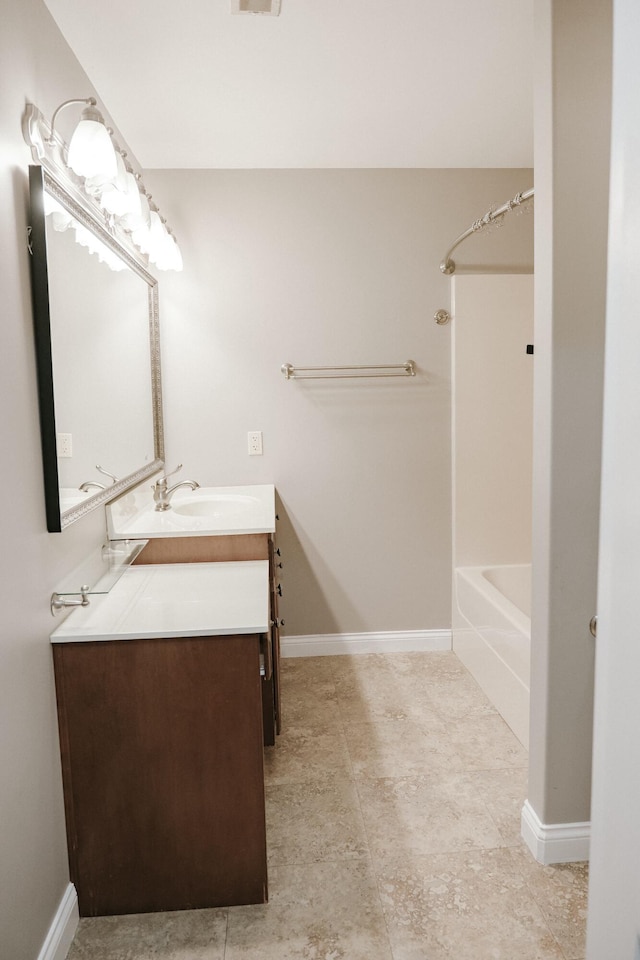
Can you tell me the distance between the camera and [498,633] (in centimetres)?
271

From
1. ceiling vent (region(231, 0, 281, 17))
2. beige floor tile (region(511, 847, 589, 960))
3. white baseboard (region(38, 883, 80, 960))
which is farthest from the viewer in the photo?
ceiling vent (region(231, 0, 281, 17))

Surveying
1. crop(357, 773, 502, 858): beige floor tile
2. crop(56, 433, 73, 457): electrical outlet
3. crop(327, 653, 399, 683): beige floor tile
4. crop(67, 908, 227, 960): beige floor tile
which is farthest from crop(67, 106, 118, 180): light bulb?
crop(327, 653, 399, 683): beige floor tile

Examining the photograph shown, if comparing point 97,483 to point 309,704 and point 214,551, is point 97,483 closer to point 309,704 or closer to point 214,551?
point 214,551

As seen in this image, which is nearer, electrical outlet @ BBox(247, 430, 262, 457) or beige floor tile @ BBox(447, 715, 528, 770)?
beige floor tile @ BBox(447, 715, 528, 770)

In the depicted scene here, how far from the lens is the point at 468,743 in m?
2.49

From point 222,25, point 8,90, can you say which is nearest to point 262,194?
point 222,25

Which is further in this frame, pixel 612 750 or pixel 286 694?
pixel 286 694

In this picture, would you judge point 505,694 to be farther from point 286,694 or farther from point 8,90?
point 8,90

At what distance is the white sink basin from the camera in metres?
2.83

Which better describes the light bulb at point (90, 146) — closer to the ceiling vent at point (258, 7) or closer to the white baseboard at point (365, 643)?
the ceiling vent at point (258, 7)

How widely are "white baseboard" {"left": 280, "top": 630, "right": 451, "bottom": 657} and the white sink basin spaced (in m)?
0.85

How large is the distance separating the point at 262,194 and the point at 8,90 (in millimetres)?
1778

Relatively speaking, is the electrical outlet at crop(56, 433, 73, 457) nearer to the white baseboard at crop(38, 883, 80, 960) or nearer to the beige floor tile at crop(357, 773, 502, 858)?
the white baseboard at crop(38, 883, 80, 960)

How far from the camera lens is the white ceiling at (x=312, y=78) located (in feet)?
6.04
